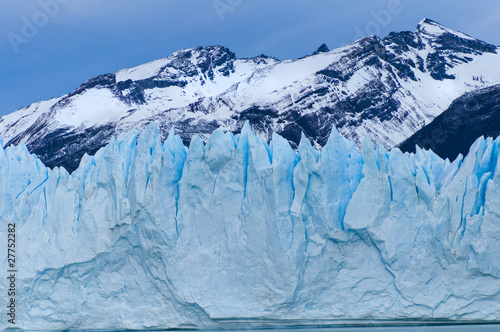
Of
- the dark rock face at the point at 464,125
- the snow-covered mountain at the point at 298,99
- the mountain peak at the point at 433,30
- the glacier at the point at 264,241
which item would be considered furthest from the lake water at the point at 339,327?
the mountain peak at the point at 433,30

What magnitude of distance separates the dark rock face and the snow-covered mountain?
3987mm

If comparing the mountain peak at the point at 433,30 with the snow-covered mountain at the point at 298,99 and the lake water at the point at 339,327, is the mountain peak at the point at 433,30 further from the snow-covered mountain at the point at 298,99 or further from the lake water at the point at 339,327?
the lake water at the point at 339,327

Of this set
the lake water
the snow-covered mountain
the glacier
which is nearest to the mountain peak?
the snow-covered mountain

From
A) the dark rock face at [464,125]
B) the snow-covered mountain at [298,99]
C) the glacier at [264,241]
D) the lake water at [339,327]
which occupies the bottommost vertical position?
the lake water at [339,327]

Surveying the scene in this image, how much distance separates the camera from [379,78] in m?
48.1

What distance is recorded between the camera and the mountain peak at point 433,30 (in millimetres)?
59562

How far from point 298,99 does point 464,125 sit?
11.2 m

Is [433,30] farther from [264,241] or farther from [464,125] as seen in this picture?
[264,241]

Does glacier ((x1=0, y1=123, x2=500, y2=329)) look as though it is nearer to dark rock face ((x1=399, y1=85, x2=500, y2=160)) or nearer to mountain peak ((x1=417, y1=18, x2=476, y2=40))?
dark rock face ((x1=399, y1=85, x2=500, y2=160))

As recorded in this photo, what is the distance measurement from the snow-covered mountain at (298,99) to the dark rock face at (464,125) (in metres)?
3.99

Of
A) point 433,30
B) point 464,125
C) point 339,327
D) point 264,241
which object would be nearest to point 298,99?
point 464,125

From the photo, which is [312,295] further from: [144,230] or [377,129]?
[377,129]

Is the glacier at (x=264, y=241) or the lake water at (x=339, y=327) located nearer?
the lake water at (x=339, y=327)

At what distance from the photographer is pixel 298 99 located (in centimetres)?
4384
